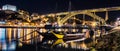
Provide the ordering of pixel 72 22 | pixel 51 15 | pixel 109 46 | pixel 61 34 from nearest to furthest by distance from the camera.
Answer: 1. pixel 109 46
2. pixel 61 34
3. pixel 51 15
4. pixel 72 22

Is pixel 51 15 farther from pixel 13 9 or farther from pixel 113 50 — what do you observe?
pixel 113 50

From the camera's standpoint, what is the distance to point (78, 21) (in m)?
97.9

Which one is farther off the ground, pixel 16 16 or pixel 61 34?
pixel 16 16

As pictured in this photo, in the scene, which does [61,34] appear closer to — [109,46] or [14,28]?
[14,28]

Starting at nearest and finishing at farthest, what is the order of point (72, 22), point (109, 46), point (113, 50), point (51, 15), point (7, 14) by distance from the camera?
point (113, 50) < point (109, 46) < point (7, 14) < point (51, 15) < point (72, 22)

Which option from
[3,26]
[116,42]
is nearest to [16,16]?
[3,26]

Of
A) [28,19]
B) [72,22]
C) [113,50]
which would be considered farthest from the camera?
[72,22]

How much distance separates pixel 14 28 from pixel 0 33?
4.83 meters

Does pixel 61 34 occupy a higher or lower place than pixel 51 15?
lower

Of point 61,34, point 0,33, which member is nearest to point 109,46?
point 61,34

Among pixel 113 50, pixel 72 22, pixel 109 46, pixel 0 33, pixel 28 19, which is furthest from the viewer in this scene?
pixel 72 22

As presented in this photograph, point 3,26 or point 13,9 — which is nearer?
point 3,26

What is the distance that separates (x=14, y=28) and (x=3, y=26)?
3.46 meters

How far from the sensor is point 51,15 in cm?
9156
